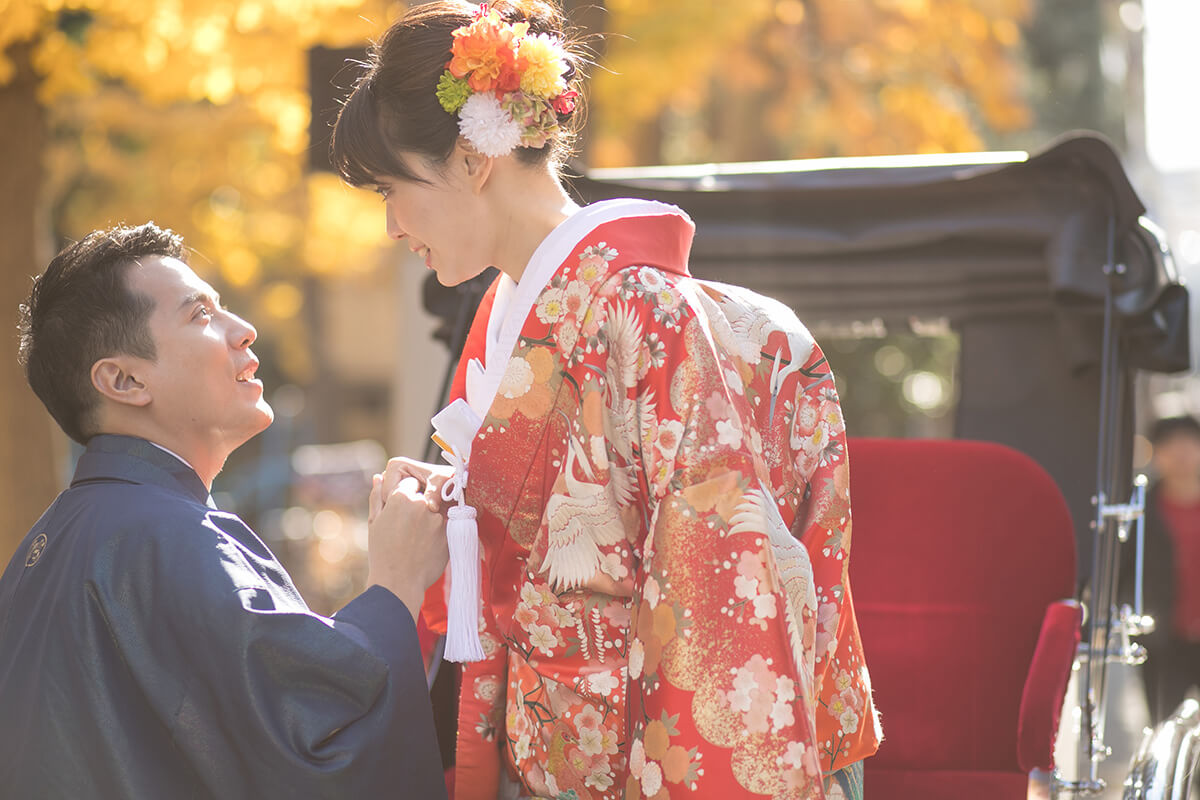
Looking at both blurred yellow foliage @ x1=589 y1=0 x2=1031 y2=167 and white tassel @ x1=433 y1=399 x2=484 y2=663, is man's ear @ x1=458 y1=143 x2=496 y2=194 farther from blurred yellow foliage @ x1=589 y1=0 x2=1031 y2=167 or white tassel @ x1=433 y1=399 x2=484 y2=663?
blurred yellow foliage @ x1=589 y1=0 x2=1031 y2=167

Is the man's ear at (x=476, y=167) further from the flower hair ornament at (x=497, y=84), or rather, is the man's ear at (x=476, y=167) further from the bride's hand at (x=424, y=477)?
the bride's hand at (x=424, y=477)

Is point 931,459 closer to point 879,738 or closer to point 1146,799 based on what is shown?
point 1146,799

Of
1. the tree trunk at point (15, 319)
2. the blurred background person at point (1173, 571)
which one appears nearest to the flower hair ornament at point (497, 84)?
the tree trunk at point (15, 319)

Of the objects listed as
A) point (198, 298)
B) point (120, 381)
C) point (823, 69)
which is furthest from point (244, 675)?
point (823, 69)

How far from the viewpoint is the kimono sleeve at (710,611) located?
150cm

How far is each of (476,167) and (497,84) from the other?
0.40 feet

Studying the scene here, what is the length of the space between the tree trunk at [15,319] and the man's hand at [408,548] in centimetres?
314

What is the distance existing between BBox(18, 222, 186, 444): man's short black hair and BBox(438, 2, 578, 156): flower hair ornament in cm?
59

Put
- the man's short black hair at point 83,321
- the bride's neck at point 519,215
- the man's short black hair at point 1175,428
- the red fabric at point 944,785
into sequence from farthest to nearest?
the man's short black hair at point 1175,428
the red fabric at point 944,785
the man's short black hair at point 83,321
the bride's neck at point 519,215

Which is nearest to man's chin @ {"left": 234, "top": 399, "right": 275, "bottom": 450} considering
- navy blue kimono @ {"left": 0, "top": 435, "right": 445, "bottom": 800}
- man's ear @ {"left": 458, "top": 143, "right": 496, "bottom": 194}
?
navy blue kimono @ {"left": 0, "top": 435, "right": 445, "bottom": 800}

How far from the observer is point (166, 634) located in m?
1.65

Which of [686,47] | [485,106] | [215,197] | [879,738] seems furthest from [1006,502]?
[215,197]

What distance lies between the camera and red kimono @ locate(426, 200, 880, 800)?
4.96 ft

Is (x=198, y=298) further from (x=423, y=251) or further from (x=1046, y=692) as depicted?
(x=1046, y=692)
